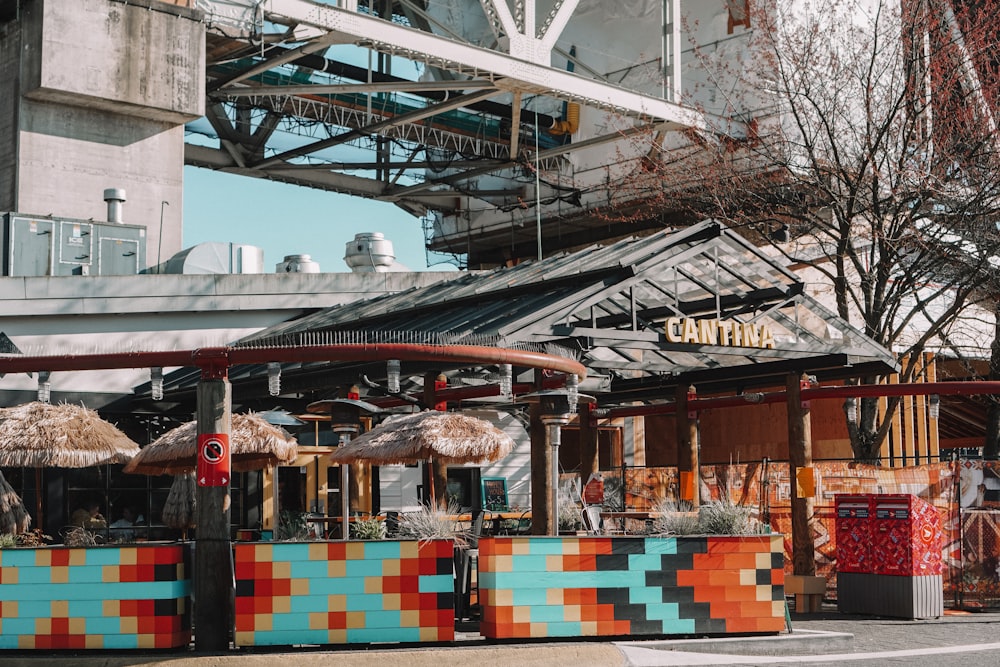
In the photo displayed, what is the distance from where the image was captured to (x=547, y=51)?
35281 mm

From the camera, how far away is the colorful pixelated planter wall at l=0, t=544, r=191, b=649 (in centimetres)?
1102

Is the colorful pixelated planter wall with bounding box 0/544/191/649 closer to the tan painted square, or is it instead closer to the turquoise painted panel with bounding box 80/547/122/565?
the turquoise painted panel with bounding box 80/547/122/565

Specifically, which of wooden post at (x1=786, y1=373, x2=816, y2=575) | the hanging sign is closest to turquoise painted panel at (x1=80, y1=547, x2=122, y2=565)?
the hanging sign

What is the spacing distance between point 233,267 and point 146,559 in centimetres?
1755

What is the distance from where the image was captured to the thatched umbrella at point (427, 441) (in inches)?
547

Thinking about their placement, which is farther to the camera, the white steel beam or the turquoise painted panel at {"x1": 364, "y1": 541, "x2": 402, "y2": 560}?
the white steel beam

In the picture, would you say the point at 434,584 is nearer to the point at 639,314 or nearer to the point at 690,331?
the point at 690,331

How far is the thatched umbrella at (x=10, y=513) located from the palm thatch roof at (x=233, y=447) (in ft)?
4.60

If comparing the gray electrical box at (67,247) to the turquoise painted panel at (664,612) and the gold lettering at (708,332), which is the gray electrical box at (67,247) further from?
the turquoise painted panel at (664,612)

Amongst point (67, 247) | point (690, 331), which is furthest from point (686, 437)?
point (67, 247)

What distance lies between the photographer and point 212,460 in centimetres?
1117

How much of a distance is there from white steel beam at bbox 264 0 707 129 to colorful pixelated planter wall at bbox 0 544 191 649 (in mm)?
20622

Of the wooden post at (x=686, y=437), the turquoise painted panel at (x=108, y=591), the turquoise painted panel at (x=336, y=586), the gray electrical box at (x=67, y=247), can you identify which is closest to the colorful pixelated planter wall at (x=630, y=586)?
the turquoise painted panel at (x=336, y=586)

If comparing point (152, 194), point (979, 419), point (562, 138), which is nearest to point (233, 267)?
point (152, 194)
